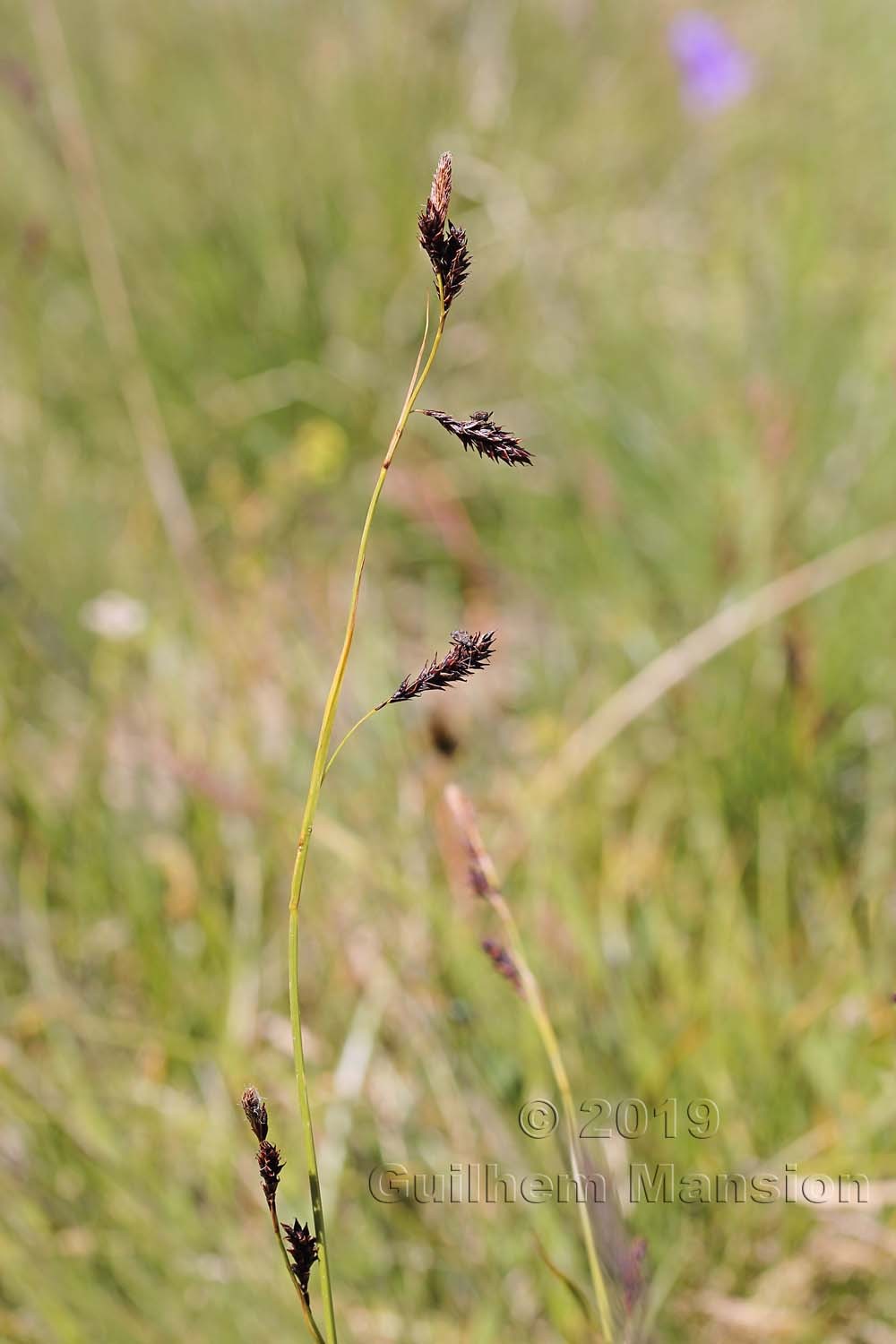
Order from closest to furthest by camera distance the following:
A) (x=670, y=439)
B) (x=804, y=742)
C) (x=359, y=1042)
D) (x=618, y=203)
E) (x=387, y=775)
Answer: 1. (x=359, y=1042)
2. (x=804, y=742)
3. (x=387, y=775)
4. (x=670, y=439)
5. (x=618, y=203)

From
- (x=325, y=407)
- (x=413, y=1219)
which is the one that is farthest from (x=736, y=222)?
(x=413, y=1219)

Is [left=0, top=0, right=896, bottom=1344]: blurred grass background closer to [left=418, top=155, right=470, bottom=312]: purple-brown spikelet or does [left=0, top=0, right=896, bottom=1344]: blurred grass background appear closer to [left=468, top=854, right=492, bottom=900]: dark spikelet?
[left=468, top=854, right=492, bottom=900]: dark spikelet

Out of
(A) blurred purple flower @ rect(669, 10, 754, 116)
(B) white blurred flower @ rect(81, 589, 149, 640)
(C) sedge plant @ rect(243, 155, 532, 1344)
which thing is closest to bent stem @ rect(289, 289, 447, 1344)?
(C) sedge plant @ rect(243, 155, 532, 1344)

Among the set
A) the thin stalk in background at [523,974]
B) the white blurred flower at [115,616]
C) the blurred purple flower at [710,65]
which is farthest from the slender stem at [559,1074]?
the blurred purple flower at [710,65]

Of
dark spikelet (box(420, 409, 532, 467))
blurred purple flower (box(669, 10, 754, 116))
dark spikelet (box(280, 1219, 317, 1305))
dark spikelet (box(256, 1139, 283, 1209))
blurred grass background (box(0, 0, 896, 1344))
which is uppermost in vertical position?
blurred purple flower (box(669, 10, 754, 116))

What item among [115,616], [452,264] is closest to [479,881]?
[452,264]

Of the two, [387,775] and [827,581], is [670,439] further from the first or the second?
[387,775]

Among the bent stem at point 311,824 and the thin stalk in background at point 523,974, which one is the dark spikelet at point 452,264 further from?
the thin stalk in background at point 523,974
